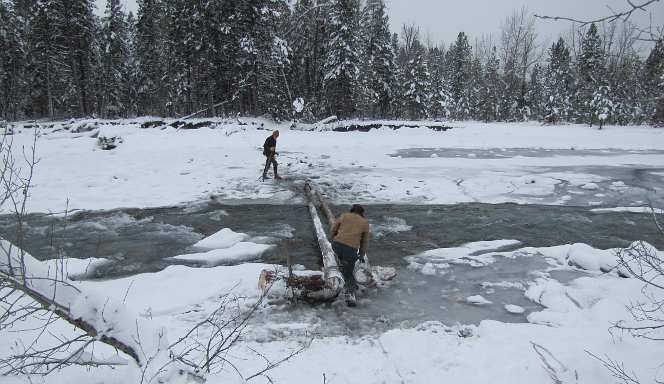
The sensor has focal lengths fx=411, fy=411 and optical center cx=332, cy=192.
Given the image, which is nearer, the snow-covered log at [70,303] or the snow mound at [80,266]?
the snow-covered log at [70,303]

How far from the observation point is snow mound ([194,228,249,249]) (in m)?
8.73

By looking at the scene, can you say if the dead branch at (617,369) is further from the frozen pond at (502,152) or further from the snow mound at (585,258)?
the frozen pond at (502,152)

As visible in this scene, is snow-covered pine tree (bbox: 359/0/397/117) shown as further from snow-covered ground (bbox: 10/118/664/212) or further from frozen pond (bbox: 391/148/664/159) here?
frozen pond (bbox: 391/148/664/159)

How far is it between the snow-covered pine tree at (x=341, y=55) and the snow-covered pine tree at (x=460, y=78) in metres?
22.5

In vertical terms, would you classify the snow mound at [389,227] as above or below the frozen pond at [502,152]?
below

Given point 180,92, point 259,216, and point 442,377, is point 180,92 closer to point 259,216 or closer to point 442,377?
point 259,216

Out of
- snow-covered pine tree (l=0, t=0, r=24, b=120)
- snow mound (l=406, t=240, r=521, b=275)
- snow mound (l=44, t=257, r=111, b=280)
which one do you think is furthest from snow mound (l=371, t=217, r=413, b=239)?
snow-covered pine tree (l=0, t=0, r=24, b=120)

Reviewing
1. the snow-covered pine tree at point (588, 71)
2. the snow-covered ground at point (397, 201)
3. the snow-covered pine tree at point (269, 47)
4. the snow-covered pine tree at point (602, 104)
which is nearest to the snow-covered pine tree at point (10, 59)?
the snow-covered ground at point (397, 201)

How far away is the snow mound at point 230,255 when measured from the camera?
7.86 m

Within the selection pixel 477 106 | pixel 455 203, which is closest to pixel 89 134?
pixel 455 203

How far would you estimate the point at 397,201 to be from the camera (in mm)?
12695

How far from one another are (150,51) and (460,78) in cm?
3809

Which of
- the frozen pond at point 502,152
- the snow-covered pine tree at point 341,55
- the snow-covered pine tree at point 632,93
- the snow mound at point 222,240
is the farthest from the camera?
the snow-covered pine tree at point 632,93

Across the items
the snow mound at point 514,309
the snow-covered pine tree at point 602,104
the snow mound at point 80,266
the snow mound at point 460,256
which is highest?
the snow-covered pine tree at point 602,104
